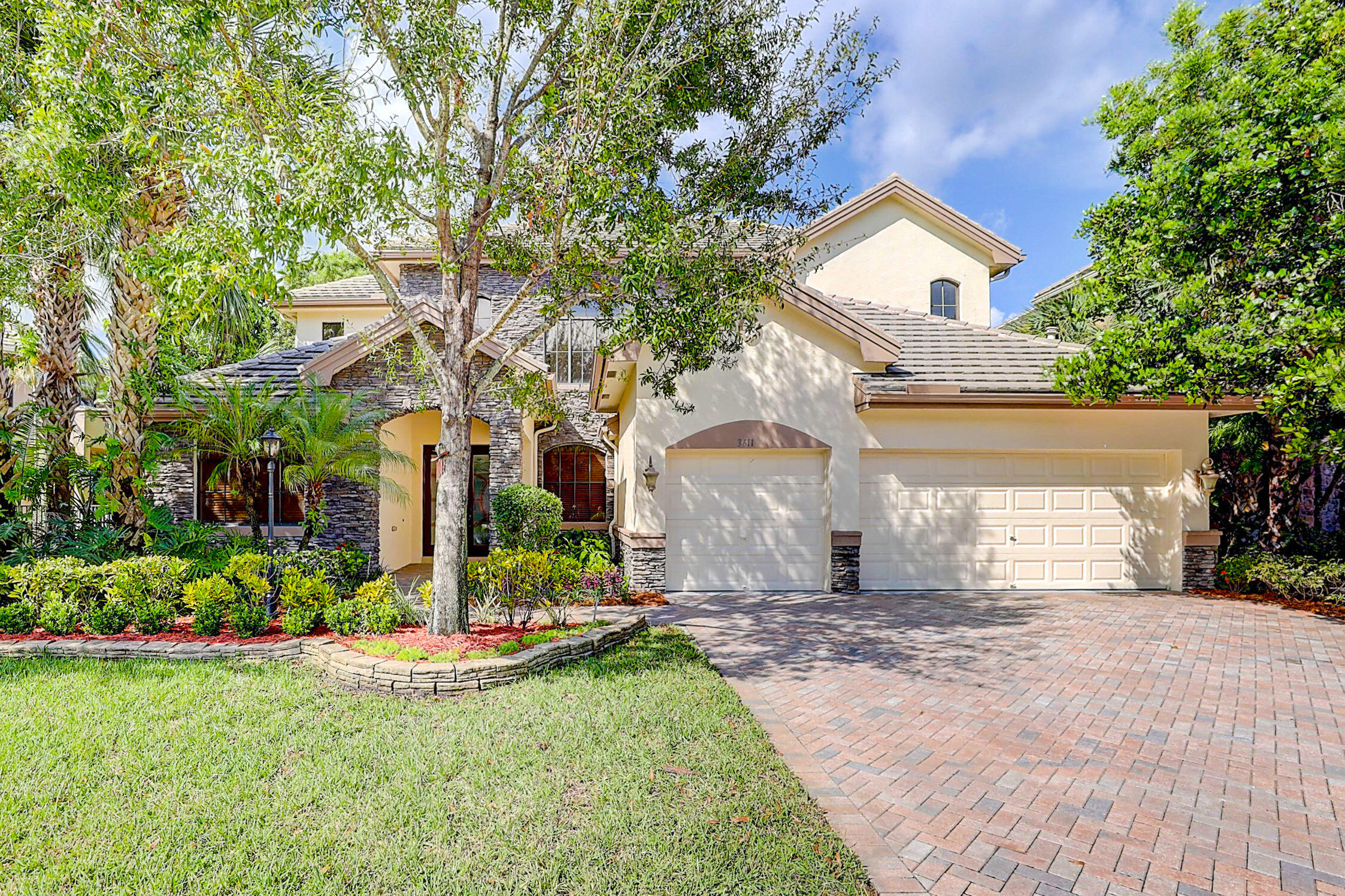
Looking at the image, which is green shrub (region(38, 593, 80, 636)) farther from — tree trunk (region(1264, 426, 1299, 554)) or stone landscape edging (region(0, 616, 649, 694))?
tree trunk (region(1264, 426, 1299, 554))

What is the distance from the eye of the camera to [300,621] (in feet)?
24.0

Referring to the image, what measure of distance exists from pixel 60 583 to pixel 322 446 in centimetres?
318

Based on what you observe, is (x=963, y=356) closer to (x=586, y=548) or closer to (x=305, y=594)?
(x=586, y=548)

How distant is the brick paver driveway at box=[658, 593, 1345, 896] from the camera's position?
11.6ft

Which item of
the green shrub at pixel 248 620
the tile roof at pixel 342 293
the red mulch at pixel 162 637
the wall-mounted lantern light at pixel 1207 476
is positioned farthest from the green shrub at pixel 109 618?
the wall-mounted lantern light at pixel 1207 476

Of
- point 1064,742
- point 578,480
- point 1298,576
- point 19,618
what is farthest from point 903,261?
point 19,618

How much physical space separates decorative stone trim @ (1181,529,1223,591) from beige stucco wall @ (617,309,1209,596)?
28 cm

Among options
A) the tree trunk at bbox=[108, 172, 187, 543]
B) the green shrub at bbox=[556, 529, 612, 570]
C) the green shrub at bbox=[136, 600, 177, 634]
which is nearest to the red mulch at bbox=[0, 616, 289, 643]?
the green shrub at bbox=[136, 600, 177, 634]

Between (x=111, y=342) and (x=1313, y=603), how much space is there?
61.2ft

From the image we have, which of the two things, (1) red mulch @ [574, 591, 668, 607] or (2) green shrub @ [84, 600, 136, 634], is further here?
(1) red mulch @ [574, 591, 668, 607]

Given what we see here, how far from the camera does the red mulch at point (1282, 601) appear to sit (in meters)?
9.93

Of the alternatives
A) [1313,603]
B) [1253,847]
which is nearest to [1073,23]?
[1313,603]

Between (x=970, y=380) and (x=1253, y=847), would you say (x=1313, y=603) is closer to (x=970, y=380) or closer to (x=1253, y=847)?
(x=970, y=380)

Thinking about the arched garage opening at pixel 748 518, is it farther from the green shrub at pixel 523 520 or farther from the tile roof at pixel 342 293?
the tile roof at pixel 342 293
